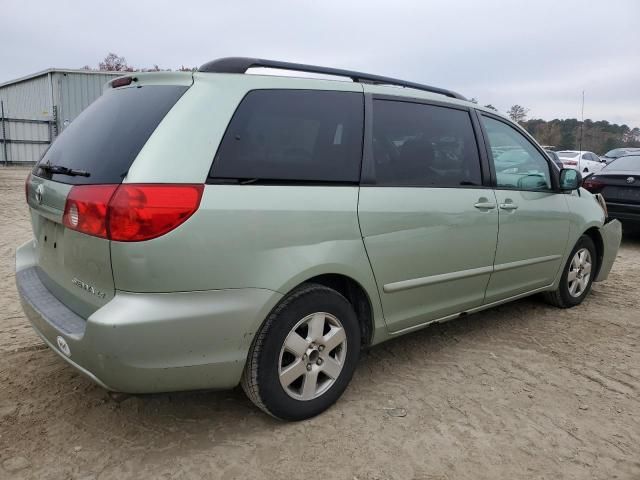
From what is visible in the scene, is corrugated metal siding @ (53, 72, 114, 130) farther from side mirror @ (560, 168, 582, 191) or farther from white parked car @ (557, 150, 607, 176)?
side mirror @ (560, 168, 582, 191)

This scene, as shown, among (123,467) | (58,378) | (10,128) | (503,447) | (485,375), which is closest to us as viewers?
(123,467)

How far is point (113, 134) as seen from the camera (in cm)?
240

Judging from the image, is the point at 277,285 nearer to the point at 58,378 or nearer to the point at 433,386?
the point at 433,386

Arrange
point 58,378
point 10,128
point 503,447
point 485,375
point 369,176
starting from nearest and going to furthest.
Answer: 1. point 503,447
2. point 369,176
3. point 58,378
4. point 485,375
5. point 10,128

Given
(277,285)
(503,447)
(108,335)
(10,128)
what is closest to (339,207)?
(277,285)

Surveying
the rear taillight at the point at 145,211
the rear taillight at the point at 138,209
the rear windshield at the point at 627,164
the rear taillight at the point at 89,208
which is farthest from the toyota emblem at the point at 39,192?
the rear windshield at the point at 627,164

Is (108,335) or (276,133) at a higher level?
(276,133)

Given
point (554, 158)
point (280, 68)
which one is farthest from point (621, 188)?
point (280, 68)

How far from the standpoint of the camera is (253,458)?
2.34m

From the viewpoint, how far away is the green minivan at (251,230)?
2.12 m

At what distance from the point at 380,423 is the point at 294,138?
1.46 meters

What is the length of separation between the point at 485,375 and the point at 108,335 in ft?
7.24

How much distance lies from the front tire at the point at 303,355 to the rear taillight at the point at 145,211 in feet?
2.06

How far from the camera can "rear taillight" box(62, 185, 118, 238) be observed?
2.12 m
